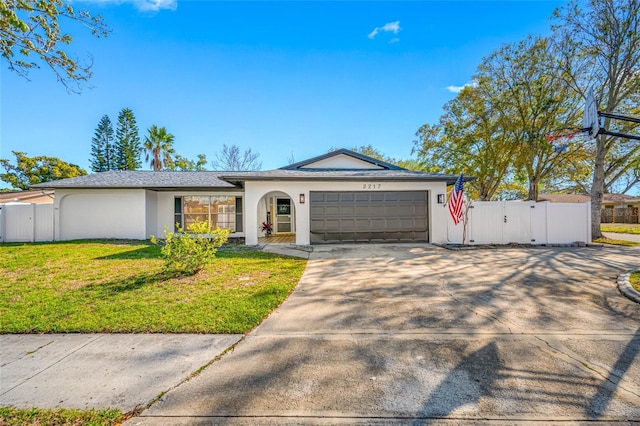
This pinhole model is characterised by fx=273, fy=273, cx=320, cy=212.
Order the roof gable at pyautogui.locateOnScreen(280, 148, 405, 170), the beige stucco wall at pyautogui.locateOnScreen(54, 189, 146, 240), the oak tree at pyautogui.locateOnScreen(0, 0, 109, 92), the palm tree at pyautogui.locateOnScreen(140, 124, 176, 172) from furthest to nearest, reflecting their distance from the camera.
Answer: the palm tree at pyautogui.locateOnScreen(140, 124, 176, 172) → the roof gable at pyautogui.locateOnScreen(280, 148, 405, 170) → the beige stucco wall at pyautogui.locateOnScreen(54, 189, 146, 240) → the oak tree at pyautogui.locateOnScreen(0, 0, 109, 92)

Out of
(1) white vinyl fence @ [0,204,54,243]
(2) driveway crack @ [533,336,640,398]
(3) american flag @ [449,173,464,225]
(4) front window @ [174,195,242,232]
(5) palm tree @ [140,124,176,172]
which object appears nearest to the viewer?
(2) driveway crack @ [533,336,640,398]

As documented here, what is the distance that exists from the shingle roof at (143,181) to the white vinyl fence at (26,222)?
1.17 m

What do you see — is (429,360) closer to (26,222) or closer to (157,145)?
(26,222)

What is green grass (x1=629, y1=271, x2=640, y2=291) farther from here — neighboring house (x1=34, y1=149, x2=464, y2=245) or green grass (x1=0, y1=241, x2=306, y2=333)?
green grass (x1=0, y1=241, x2=306, y2=333)

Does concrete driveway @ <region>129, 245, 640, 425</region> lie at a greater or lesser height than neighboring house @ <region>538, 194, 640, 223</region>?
lesser

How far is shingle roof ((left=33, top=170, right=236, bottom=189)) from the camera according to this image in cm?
1206

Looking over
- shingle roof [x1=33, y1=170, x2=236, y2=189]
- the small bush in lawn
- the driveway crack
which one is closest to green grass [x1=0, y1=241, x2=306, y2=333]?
the small bush in lawn

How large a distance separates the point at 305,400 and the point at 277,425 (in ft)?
1.04

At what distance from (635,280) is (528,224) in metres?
6.11

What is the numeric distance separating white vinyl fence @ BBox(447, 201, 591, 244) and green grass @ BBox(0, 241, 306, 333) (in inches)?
319

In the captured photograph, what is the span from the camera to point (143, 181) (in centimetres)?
1297

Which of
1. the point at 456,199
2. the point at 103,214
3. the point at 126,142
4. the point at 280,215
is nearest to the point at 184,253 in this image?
the point at 456,199

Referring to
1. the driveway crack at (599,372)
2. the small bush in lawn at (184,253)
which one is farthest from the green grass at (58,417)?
the driveway crack at (599,372)

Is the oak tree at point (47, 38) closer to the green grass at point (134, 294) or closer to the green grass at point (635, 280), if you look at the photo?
the green grass at point (134, 294)
